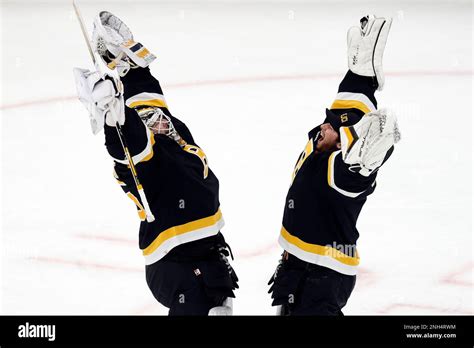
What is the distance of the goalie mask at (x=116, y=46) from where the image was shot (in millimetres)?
3293

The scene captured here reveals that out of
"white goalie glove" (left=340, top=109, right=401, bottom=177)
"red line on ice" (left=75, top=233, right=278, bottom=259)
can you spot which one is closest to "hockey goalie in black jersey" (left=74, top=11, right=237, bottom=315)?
"white goalie glove" (left=340, top=109, right=401, bottom=177)

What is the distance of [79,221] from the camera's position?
450cm

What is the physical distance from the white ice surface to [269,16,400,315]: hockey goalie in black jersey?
68 centimetres

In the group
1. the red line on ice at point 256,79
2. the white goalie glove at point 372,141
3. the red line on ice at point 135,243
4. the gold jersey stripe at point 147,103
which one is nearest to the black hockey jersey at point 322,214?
the white goalie glove at point 372,141

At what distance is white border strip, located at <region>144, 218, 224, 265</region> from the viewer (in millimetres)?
3117

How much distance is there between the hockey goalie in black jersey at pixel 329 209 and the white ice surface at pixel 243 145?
0.68 metres

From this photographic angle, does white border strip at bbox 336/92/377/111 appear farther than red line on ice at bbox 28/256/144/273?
No

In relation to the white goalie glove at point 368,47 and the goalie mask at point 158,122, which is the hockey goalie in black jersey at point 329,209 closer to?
the white goalie glove at point 368,47

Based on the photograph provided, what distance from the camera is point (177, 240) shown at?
123 inches

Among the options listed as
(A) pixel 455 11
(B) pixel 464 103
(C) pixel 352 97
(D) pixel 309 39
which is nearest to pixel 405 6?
(A) pixel 455 11

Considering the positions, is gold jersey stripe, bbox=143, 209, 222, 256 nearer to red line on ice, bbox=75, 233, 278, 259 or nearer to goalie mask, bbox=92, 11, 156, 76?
goalie mask, bbox=92, 11, 156, 76

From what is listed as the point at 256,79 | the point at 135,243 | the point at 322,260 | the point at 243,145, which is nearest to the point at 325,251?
the point at 322,260

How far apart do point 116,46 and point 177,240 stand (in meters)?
0.70

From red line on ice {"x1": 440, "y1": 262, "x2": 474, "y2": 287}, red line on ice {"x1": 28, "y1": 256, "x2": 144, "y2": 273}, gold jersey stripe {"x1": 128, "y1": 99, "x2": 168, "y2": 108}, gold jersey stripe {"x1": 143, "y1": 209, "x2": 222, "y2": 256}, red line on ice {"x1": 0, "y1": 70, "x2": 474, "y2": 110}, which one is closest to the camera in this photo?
→ gold jersey stripe {"x1": 143, "y1": 209, "x2": 222, "y2": 256}
